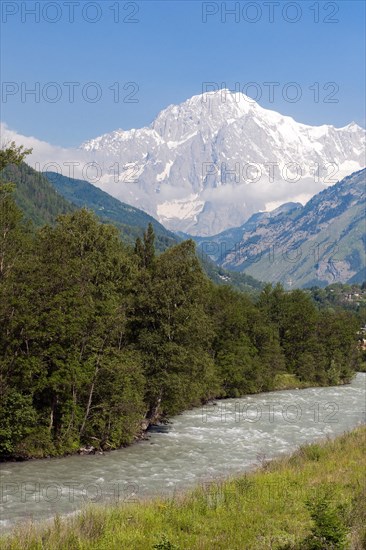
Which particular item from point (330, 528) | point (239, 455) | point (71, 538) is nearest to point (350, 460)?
point (239, 455)

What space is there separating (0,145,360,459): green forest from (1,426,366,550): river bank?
20354mm

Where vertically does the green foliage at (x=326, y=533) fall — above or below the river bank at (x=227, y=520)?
above

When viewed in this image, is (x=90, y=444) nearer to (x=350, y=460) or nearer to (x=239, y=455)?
(x=239, y=455)

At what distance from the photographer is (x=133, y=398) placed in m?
44.4

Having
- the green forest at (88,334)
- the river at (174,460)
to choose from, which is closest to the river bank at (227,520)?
the river at (174,460)

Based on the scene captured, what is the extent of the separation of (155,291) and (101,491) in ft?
84.1

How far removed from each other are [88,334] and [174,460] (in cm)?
1267

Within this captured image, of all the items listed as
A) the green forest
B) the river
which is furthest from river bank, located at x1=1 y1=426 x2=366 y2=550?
the green forest

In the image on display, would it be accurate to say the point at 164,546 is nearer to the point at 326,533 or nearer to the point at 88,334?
the point at 326,533

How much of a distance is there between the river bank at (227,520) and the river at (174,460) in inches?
231

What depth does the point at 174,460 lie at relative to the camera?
39.3 meters

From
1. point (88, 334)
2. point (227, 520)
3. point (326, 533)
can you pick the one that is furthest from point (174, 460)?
point (326, 533)

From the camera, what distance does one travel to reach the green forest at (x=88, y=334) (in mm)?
39031

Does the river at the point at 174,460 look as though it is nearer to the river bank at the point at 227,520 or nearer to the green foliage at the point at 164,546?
the river bank at the point at 227,520
